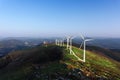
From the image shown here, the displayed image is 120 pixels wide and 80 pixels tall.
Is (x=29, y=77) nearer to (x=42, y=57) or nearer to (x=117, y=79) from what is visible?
(x=117, y=79)

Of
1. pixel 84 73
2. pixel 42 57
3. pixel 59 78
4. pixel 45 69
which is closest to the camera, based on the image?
pixel 59 78

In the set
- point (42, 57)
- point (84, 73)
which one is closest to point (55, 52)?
point (42, 57)

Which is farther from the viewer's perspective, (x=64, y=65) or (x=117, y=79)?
(x=64, y=65)

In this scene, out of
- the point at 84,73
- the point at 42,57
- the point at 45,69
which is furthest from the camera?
the point at 42,57

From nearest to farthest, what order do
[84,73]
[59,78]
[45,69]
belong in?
[59,78] < [84,73] < [45,69]

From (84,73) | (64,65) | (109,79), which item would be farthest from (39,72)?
(109,79)

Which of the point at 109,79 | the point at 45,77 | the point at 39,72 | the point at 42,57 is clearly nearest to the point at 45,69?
the point at 39,72

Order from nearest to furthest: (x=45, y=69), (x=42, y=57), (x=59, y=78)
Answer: (x=59, y=78), (x=45, y=69), (x=42, y=57)

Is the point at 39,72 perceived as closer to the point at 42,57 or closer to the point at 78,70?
A: the point at 78,70

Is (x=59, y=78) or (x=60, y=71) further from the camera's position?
(x=60, y=71)
